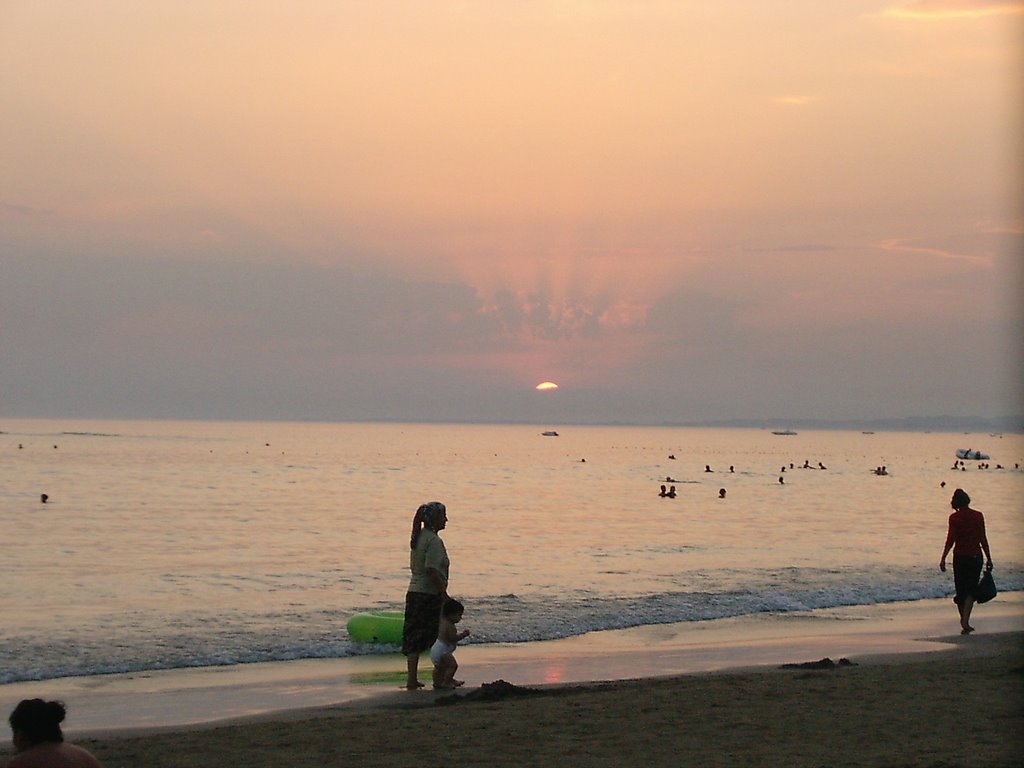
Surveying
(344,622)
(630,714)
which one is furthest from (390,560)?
(630,714)

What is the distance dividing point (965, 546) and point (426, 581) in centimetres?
861

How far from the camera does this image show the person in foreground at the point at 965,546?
15797 mm

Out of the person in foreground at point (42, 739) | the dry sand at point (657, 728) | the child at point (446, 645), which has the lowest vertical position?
the dry sand at point (657, 728)

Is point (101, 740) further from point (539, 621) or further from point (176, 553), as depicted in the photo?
point (176, 553)

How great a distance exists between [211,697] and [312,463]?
93810 millimetres

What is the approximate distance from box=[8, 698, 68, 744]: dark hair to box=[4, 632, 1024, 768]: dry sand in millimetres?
3011

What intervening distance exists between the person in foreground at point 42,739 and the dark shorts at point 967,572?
44.7ft

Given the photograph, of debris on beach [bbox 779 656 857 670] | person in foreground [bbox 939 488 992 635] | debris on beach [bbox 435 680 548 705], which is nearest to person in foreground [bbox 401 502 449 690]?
debris on beach [bbox 435 680 548 705]

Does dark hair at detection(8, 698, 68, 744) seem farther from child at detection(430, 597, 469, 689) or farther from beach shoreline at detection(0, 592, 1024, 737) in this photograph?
child at detection(430, 597, 469, 689)

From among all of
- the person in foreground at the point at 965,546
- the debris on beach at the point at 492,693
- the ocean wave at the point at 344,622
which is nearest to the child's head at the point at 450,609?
the debris on beach at the point at 492,693

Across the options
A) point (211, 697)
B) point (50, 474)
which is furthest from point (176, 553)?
point (50, 474)

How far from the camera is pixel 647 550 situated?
32.8m

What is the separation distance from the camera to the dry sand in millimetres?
8391

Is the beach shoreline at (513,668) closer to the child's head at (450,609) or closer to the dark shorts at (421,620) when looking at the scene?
the dark shorts at (421,620)
